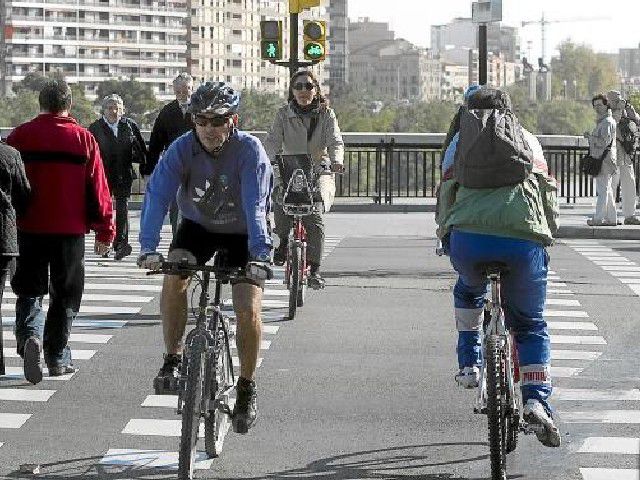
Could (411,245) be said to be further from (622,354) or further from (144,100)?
(144,100)

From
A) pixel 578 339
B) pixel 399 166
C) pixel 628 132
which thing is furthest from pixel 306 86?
pixel 399 166

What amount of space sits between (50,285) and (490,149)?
3.88m

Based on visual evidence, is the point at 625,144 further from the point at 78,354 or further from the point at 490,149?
the point at 490,149

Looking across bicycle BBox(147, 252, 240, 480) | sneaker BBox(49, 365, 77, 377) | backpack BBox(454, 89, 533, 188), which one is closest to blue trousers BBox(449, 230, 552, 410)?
backpack BBox(454, 89, 533, 188)

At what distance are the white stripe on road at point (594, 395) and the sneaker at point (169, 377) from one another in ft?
9.30

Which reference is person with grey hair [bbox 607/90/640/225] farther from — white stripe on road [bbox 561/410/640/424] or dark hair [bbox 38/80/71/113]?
white stripe on road [bbox 561/410/640/424]

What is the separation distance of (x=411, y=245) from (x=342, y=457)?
1379cm

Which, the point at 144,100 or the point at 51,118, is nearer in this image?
the point at 51,118

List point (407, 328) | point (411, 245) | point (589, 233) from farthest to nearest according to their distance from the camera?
1. point (589, 233)
2. point (411, 245)
3. point (407, 328)

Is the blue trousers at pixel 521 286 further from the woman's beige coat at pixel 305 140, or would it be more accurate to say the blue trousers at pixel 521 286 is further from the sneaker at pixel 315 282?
the sneaker at pixel 315 282

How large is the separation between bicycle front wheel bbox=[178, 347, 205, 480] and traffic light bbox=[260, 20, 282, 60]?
65.5ft

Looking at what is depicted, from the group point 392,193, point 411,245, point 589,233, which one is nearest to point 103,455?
point 411,245

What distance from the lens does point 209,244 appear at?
313 inches

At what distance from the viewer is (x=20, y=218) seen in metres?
10.4
